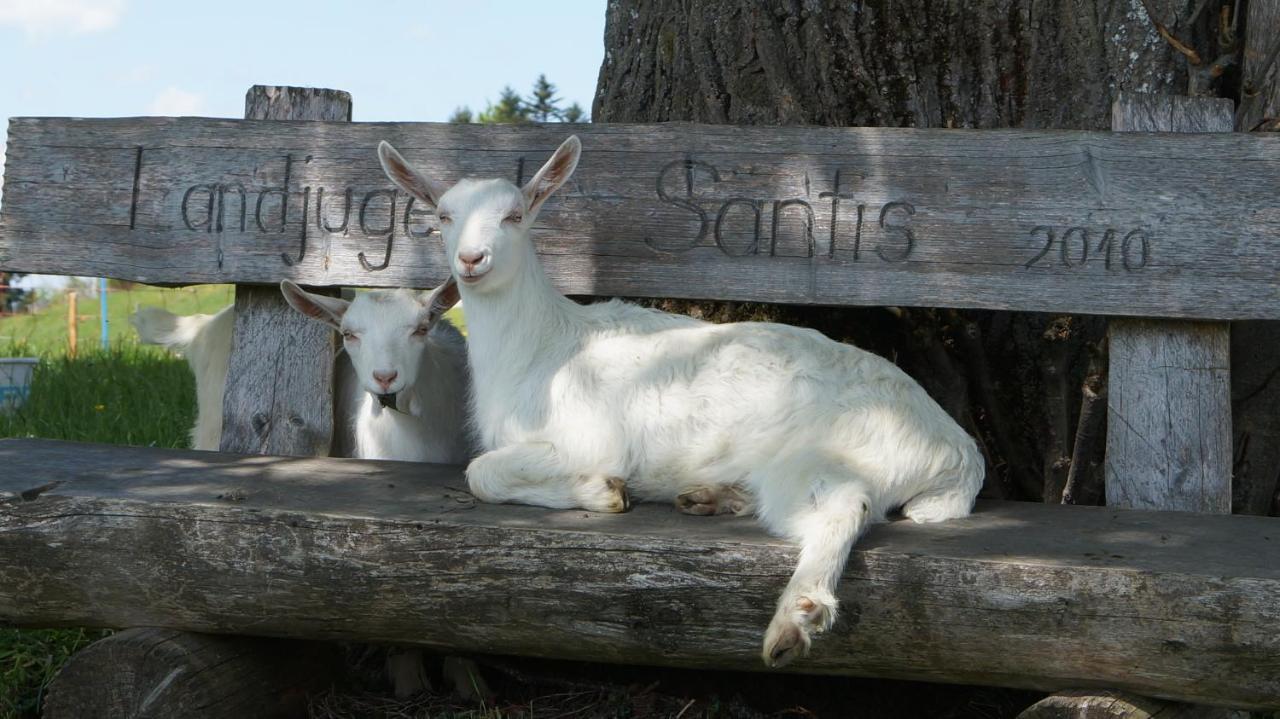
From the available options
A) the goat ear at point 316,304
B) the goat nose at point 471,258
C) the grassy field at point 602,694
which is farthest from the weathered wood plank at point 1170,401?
the goat ear at point 316,304

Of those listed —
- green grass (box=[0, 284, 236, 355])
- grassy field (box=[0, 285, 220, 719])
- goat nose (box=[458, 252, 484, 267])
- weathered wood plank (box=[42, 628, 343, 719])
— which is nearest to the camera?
weathered wood plank (box=[42, 628, 343, 719])

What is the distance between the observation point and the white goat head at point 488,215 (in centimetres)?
358

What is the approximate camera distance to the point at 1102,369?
427cm

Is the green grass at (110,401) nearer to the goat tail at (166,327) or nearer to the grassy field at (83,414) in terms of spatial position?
the grassy field at (83,414)

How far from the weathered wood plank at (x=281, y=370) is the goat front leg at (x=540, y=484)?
3.46ft

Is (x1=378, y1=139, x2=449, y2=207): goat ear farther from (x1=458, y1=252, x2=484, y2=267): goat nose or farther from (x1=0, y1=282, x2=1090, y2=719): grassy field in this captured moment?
(x1=0, y1=282, x2=1090, y2=719): grassy field

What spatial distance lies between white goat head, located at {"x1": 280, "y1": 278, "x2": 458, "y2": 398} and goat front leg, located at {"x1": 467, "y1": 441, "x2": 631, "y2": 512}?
57 centimetres

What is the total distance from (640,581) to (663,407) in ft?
2.21

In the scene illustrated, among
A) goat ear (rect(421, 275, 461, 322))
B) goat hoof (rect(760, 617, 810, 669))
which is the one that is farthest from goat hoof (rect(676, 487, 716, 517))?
goat ear (rect(421, 275, 461, 322))

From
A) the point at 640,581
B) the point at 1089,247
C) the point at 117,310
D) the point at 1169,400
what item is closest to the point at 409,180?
the point at 640,581

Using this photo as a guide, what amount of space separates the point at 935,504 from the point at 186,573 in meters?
1.90

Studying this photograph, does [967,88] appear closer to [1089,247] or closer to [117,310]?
[1089,247]

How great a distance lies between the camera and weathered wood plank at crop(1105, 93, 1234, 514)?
3754 millimetres

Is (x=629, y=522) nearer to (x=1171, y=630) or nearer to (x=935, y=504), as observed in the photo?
(x=935, y=504)
